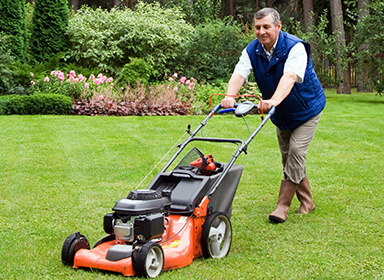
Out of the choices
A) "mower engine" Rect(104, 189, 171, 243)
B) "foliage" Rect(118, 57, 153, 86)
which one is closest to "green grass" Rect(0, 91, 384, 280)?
"mower engine" Rect(104, 189, 171, 243)

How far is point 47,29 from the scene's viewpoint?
16.2 meters

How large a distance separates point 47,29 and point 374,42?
9408 millimetres

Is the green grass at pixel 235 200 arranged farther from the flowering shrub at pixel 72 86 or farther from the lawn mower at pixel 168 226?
the flowering shrub at pixel 72 86

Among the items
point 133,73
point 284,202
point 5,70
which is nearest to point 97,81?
point 133,73

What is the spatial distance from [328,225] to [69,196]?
8.32 ft

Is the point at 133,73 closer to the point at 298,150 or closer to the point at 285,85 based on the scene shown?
the point at 298,150

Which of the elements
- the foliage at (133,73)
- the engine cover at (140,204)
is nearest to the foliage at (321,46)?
the foliage at (133,73)

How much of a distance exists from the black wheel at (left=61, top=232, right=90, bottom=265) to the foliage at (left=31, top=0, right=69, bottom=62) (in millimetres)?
13269

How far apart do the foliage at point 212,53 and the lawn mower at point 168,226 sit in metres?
11.8

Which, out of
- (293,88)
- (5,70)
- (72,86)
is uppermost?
(293,88)

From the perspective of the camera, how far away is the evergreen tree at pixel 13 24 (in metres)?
15.1

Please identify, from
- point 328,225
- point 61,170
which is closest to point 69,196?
point 61,170

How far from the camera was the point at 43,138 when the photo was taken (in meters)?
9.05

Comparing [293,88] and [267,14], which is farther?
[293,88]
